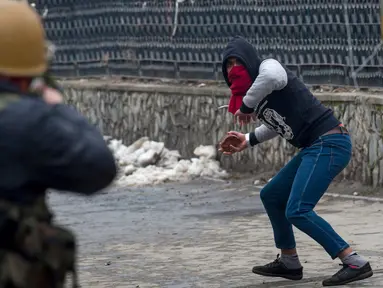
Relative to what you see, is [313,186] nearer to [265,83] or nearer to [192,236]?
[265,83]

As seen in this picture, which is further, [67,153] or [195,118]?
[195,118]

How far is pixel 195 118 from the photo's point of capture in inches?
525

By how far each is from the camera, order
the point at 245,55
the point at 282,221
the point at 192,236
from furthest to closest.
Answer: the point at 192,236, the point at 282,221, the point at 245,55

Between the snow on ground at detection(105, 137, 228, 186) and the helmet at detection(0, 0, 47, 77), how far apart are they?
9281mm

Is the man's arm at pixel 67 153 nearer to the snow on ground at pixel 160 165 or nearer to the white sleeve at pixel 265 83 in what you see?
the white sleeve at pixel 265 83

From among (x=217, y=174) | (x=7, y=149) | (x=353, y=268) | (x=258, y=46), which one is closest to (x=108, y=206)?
(x=217, y=174)

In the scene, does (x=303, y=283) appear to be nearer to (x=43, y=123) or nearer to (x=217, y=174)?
(x=43, y=123)

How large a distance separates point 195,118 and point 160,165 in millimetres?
650

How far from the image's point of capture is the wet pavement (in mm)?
7609

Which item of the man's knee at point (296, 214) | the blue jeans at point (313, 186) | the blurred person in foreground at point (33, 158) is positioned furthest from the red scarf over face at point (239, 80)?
the blurred person in foreground at point (33, 158)

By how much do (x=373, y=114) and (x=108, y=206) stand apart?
2616 mm

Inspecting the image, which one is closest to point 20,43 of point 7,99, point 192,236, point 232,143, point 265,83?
point 7,99

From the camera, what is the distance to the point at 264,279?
7496 mm

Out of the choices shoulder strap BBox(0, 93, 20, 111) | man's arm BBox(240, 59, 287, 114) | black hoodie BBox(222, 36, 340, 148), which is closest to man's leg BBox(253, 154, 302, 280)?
black hoodie BBox(222, 36, 340, 148)
